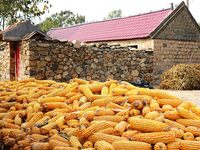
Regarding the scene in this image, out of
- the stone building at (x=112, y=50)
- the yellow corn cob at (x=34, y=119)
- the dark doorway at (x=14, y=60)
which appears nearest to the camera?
the yellow corn cob at (x=34, y=119)

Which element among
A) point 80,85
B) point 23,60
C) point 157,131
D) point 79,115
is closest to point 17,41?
point 23,60

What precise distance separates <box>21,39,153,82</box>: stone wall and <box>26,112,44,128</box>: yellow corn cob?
26.0 ft

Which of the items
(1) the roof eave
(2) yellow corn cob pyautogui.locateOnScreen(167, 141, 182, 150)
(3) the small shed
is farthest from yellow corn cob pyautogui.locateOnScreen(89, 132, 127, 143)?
(1) the roof eave

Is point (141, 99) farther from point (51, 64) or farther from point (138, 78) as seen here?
point (138, 78)

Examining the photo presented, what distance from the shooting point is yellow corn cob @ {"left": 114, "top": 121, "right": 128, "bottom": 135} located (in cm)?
348

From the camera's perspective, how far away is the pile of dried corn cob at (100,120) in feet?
10.9

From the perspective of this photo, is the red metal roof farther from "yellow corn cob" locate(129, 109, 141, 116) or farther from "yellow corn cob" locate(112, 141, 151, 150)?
"yellow corn cob" locate(112, 141, 151, 150)

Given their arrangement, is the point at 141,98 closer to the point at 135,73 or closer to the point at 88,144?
the point at 88,144

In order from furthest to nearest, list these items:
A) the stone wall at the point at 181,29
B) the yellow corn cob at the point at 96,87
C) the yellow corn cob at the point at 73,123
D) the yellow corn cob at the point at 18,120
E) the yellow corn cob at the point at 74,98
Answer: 1. the stone wall at the point at 181,29
2. the yellow corn cob at the point at 96,87
3. the yellow corn cob at the point at 74,98
4. the yellow corn cob at the point at 18,120
5. the yellow corn cob at the point at 73,123

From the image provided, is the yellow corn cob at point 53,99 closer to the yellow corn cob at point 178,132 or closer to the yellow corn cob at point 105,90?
the yellow corn cob at point 105,90

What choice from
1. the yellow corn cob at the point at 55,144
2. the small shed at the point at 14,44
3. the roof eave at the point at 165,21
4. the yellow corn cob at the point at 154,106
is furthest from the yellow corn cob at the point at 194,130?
the roof eave at the point at 165,21

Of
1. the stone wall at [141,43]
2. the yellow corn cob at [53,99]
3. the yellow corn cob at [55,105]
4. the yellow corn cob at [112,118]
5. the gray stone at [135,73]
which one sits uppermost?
the stone wall at [141,43]

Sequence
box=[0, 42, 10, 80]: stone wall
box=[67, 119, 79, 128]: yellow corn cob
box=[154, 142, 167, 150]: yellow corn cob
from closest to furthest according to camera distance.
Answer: box=[154, 142, 167, 150]: yellow corn cob
box=[67, 119, 79, 128]: yellow corn cob
box=[0, 42, 10, 80]: stone wall

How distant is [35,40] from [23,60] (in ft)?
3.33
